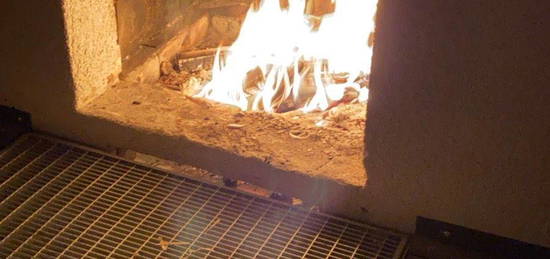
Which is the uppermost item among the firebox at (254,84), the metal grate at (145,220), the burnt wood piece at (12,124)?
the firebox at (254,84)

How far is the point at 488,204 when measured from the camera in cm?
212

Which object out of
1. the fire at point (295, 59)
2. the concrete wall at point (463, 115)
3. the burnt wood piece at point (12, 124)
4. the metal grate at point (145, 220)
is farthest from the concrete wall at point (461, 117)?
the burnt wood piece at point (12, 124)

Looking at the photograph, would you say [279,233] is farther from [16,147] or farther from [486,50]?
[16,147]

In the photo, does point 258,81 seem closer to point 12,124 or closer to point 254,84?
point 254,84

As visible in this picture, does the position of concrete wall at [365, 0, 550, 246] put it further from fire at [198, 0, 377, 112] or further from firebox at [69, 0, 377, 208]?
fire at [198, 0, 377, 112]

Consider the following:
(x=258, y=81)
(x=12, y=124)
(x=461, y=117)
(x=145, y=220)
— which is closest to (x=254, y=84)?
(x=258, y=81)

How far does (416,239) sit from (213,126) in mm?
745

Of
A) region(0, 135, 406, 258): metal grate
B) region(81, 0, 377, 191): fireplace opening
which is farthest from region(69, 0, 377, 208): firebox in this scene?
region(0, 135, 406, 258): metal grate

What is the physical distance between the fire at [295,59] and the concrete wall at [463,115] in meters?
0.55

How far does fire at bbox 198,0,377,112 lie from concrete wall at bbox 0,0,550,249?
21.2 inches

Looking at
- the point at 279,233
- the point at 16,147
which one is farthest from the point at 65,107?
the point at 279,233

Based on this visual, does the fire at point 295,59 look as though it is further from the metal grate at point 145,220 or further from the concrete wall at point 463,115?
the concrete wall at point 463,115

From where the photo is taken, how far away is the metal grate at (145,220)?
2.21 meters

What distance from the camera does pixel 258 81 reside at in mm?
2895
